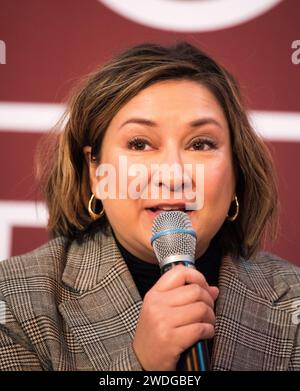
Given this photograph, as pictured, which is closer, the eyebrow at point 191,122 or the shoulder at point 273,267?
the eyebrow at point 191,122

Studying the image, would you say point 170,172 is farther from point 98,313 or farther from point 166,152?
point 98,313

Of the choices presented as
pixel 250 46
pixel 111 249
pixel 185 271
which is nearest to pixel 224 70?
pixel 250 46

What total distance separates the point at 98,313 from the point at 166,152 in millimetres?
361

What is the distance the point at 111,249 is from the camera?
1.34 metres

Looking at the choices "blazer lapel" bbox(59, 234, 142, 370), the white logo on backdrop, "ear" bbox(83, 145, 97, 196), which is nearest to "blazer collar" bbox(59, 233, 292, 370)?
"blazer lapel" bbox(59, 234, 142, 370)

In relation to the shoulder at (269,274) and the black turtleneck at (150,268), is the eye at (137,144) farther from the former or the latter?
the shoulder at (269,274)

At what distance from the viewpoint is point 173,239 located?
2.94 feet

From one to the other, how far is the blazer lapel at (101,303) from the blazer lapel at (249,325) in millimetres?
193

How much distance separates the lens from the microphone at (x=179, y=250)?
799 mm

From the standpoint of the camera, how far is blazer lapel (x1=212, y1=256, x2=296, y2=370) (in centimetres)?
123

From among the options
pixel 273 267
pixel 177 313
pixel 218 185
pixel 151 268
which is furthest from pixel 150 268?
pixel 177 313

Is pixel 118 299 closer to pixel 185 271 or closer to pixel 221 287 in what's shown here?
pixel 221 287

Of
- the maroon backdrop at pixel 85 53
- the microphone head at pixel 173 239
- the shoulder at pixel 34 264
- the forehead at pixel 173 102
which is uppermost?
the maroon backdrop at pixel 85 53

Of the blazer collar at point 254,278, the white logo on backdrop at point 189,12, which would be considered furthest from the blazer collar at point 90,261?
the white logo on backdrop at point 189,12
